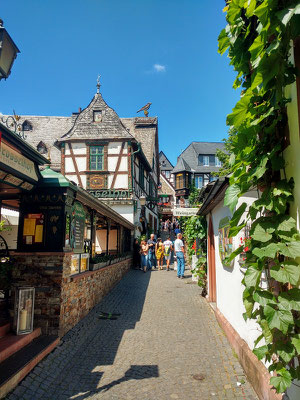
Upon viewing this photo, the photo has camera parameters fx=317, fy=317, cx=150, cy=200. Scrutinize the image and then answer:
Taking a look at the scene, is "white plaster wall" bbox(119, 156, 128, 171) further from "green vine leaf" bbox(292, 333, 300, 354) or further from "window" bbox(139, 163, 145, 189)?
"green vine leaf" bbox(292, 333, 300, 354)

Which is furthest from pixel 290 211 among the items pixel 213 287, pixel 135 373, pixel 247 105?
pixel 213 287

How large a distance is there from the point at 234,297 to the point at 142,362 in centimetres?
176

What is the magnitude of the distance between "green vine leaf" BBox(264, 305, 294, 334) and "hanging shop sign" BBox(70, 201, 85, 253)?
4.31 metres

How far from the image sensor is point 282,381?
2.19 metres

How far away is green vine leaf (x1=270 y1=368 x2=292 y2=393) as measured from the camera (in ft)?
7.11

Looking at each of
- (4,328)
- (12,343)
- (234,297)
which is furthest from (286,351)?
(4,328)

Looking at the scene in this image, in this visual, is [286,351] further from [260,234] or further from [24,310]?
[24,310]

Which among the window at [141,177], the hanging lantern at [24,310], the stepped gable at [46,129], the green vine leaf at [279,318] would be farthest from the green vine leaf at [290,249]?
the stepped gable at [46,129]

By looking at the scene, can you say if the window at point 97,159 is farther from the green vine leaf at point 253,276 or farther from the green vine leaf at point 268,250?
the green vine leaf at point 268,250

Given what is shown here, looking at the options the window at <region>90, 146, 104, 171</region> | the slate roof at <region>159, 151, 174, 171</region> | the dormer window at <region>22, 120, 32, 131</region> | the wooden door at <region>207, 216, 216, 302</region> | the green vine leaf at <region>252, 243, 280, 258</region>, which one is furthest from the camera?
the slate roof at <region>159, 151, 174, 171</region>

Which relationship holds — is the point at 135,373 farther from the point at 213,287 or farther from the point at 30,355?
the point at 213,287

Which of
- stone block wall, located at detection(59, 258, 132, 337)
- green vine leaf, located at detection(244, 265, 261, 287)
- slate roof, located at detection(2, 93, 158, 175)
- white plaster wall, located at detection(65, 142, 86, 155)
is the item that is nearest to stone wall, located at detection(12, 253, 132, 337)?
stone block wall, located at detection(59, 258, 132, 337)

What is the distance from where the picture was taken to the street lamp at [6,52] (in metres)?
3.33

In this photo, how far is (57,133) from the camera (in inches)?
881
